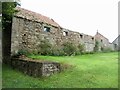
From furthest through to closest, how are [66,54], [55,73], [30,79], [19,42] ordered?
1. [66,54]
2. [19,42]
3. [55,73]
4. [30,79]

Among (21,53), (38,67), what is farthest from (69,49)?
(38,67)

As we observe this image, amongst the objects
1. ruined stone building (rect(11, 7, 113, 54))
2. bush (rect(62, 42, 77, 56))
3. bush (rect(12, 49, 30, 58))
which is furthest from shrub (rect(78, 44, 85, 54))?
bush (rect(12, 49, 30, 58))

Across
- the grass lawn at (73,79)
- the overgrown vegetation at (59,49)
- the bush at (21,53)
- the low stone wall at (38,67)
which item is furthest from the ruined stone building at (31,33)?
the grass lawn at (73,79)

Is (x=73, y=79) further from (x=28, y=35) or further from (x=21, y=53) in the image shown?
(x=28, y=35)

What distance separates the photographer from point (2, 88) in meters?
13.3

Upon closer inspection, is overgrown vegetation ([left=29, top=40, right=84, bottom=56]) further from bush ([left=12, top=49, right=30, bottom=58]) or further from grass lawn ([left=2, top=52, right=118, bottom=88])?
grass lawn ([left=2, top=52, right=118, bottom=88])

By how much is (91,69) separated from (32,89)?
536cm

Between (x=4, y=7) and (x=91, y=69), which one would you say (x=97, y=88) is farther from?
(x=4, y=7)

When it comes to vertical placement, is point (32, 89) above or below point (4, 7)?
below

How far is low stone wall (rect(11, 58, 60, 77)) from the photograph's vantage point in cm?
1504

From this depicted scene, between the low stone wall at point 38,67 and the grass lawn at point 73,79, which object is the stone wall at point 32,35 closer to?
the low stone wall at point 38,67

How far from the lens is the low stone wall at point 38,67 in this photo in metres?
15.0

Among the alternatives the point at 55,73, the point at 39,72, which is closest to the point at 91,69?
the point at 55,73

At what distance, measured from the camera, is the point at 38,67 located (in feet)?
49.8
